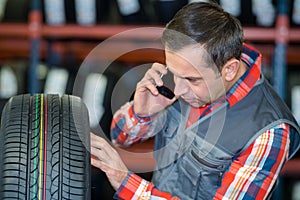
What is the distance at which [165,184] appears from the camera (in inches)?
83.0

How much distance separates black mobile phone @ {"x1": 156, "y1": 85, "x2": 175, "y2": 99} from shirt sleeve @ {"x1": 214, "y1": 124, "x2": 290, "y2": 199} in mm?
300

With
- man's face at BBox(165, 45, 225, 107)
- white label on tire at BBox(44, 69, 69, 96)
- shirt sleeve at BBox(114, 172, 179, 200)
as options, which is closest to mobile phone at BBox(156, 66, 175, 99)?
man's face at BBox(165, 45, 225, 107)

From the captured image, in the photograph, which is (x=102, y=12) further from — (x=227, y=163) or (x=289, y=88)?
(x=227, y=163)

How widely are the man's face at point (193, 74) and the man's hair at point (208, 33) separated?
17 millimetres

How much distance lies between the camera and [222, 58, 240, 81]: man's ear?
1884mm

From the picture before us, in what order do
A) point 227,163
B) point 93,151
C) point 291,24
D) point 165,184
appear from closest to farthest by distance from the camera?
point 93,151, point 227,163, point 165,184, point 291,24

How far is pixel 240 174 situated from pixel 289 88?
5.23ft

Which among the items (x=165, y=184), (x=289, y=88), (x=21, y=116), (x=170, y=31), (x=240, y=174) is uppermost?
(x=170, y=31)

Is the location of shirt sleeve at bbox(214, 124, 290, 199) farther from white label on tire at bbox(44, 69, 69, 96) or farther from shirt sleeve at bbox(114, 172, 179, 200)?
white label on tire at bbox(44, 69, 69, 96)

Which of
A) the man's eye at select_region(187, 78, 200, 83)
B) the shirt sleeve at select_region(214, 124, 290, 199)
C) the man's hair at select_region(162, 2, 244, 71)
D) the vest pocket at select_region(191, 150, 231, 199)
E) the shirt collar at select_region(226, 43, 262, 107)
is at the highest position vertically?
the man's hair at select_region(162, 2, 244, 71)

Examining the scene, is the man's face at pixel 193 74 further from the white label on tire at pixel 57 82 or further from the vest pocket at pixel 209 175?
the white label on tire at pixel 57 82

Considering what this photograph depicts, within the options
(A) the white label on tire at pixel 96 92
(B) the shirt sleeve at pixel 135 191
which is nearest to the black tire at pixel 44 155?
(B) the shirt sleeve at pixel 135 191

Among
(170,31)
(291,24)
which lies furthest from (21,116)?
(291,24)

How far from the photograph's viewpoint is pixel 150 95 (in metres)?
2.06
